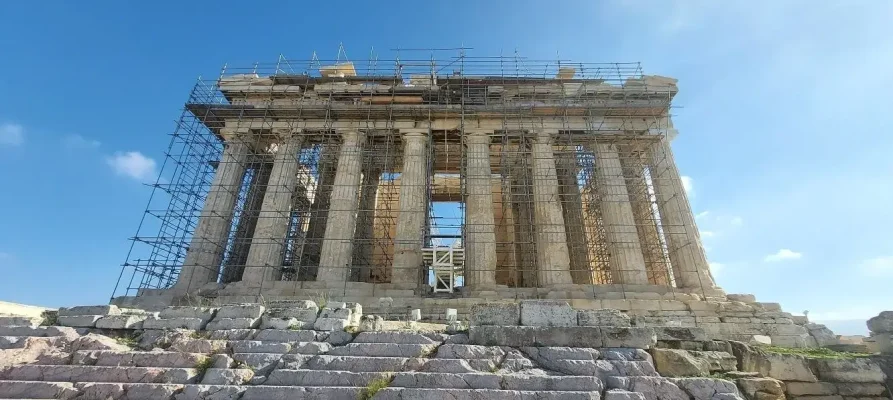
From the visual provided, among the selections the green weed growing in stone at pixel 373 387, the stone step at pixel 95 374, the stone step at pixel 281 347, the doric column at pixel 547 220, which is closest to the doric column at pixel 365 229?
the doric column at pixel 547 220

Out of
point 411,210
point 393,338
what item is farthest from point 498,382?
point 411,210

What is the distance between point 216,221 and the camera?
1784 centimetres

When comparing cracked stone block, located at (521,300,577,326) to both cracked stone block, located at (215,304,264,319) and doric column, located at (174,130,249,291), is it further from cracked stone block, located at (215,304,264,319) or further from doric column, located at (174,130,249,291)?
doric column, located at (174,130,249,291)

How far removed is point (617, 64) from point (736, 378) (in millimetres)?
17624

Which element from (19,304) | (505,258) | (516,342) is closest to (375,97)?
(505,258)

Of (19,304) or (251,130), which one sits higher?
(251,130)

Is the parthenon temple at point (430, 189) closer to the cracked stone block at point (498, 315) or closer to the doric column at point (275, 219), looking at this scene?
the doric column at point (275, 219)

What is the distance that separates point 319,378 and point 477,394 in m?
2.03

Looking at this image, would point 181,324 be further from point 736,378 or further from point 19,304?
point 736,378

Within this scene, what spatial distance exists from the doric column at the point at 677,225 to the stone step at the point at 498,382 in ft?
41.5

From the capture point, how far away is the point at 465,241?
16797 millimetres

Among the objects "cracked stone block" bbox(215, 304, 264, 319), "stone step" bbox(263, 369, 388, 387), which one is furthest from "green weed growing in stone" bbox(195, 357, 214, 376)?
"cracked stone block" bbox(215, 304, 264, 319)

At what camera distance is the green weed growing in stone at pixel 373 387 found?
514 cm

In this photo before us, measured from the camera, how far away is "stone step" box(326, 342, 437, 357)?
6.11 meters
